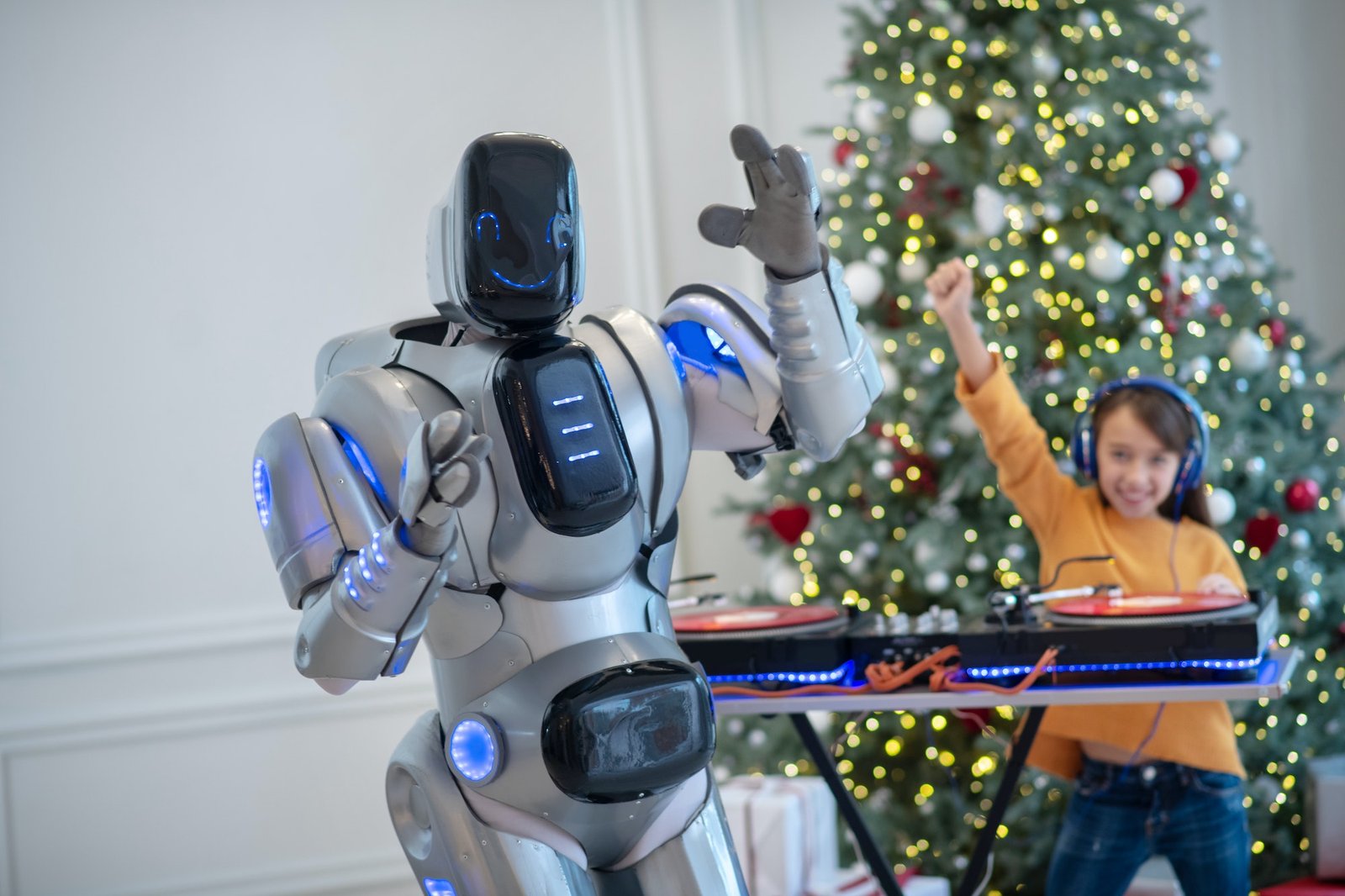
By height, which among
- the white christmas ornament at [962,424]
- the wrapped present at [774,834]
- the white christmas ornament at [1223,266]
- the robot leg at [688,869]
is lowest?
the wrapped present at [774,834]

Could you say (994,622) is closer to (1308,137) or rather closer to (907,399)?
(907,399)

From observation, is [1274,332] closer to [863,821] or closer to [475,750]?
[863,821]

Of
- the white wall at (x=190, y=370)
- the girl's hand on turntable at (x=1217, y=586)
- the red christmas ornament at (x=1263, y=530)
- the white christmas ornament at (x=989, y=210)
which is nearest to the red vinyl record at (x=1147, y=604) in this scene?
the girl's hand on turntable at (x=1217, y=586)

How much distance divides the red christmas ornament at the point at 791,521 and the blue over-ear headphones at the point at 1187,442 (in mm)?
1287

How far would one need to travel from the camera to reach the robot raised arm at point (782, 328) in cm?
199

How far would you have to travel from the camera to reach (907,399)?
4.06 meters

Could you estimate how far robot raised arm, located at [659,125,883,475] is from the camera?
1992 mm

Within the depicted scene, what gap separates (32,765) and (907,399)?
300 cm

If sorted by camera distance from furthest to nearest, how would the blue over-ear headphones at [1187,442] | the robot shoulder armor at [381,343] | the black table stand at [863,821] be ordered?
the blue over-ear headphones at [1187,442]
the black table stand at [863,821]
the robot shoulder armor at [381,343]

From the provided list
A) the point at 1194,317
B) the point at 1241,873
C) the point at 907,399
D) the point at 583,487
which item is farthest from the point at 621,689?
the point at 1194,317

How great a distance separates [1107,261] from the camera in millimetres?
3840

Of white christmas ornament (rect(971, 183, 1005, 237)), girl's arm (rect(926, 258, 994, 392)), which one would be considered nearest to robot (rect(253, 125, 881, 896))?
girl's arm (rect(926, 258, 994, 392))

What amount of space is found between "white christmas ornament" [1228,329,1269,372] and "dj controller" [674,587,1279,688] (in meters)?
1.60

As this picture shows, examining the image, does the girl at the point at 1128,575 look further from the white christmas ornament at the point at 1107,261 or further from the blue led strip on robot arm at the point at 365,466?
the blue led strip on robot arm at the point at 365,466
